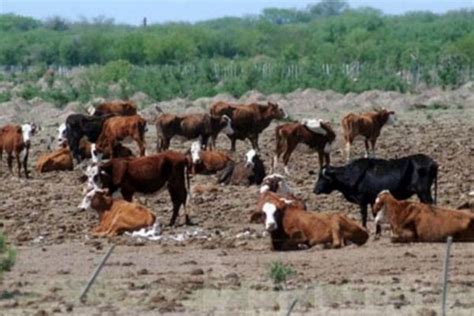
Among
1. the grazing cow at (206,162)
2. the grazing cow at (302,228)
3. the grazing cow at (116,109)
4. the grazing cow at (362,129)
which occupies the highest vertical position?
the grazing cow at (302,228)

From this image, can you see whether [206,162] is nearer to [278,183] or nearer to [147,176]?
[147,176]

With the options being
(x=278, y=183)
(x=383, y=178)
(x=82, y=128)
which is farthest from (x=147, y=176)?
(x=82, y=128)

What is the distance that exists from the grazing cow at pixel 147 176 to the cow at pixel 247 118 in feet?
40.5

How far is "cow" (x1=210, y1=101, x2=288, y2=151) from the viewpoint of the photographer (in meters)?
39.6

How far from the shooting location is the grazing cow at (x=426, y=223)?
2273 centimetres

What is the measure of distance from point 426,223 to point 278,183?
3643mm

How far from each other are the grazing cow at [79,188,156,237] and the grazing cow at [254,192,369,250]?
257 cm

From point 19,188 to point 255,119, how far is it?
379 inches

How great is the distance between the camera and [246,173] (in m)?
31.4

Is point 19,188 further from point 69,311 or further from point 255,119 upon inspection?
point 69,311

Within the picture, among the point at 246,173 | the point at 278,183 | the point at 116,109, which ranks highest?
the point at 278,183

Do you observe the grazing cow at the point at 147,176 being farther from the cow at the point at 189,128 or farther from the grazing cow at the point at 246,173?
the cow at the point at 189,128

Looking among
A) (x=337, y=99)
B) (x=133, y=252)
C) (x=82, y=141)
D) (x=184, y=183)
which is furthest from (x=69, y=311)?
(x=337, y=99)

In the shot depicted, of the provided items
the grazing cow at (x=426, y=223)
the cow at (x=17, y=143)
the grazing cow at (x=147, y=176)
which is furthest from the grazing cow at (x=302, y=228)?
the cow at (x=17, y=143)
